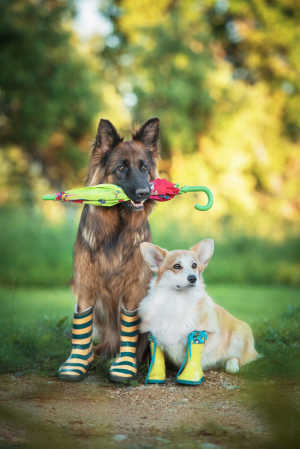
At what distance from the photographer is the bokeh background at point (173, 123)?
43.0ft

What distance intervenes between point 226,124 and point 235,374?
59.4 ft

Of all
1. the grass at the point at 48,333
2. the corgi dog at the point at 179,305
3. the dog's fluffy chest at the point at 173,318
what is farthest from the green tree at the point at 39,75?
the dog's fluffy chest at the point at 173,318

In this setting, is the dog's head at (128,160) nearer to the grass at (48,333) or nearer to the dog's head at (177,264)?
the dog's head at (177,264)

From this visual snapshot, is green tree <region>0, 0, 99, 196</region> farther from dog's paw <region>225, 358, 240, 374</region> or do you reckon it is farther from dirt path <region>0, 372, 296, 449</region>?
dog's paw <region>225, 358, 240, 374</region>

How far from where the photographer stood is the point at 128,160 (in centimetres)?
413

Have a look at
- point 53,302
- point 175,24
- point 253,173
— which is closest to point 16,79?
point 175,24

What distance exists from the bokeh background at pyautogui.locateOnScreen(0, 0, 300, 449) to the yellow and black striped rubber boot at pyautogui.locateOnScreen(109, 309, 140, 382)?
467cm

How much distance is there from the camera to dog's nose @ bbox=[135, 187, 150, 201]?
3920 millimetres

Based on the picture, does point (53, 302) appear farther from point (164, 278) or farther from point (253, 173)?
point (253, 173)

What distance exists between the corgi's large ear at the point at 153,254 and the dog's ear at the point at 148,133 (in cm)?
94

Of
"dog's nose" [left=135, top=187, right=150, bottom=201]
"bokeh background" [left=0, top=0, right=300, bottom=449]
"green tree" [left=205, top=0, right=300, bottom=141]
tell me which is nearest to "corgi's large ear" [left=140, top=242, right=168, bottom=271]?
"dog's nose" [left=135, top=187, right=150, bottom=201]

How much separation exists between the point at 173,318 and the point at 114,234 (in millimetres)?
913

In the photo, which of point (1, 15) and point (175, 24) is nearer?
point (1, 15)

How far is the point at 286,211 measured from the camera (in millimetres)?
21859
